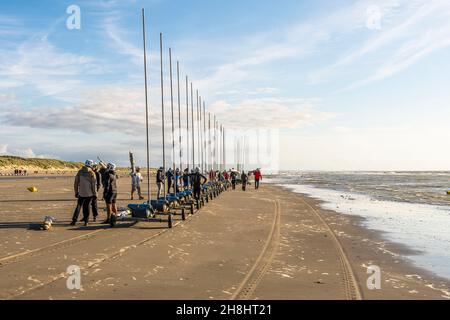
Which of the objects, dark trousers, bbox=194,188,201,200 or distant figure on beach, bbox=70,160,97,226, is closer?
distant figure on beach, bbox=70,160,97,226

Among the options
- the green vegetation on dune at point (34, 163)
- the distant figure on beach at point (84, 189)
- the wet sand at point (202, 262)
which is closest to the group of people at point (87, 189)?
the distant figure on beach at point (84, 189)

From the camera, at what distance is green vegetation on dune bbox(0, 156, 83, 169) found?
11806 centimetres

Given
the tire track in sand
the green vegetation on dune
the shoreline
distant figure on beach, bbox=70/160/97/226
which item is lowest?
the shoreline

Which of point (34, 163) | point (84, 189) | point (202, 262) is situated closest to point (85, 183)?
point (84, 189)

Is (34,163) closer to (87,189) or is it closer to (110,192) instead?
(87,189)

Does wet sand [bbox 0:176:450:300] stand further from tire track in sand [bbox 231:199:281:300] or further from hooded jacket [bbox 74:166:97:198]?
hooded jacket [bbox 74:166:97:198]

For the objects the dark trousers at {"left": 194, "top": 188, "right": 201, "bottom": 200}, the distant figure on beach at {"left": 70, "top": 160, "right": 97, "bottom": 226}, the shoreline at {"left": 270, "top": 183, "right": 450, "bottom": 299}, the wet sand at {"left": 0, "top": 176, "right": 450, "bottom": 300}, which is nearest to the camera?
the wet sand at {"left": 0, "top": 176, "right": 450, "bottom": 300}

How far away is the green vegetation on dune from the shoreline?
11534 centimetres

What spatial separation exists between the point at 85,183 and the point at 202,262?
23.6 feet

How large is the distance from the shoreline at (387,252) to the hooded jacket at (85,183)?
28.3ft

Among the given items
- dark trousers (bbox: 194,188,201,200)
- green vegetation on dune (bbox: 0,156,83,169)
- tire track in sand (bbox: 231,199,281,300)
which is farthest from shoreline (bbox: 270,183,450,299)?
green vegetation on dune (bbox: 0,156,83,169)
